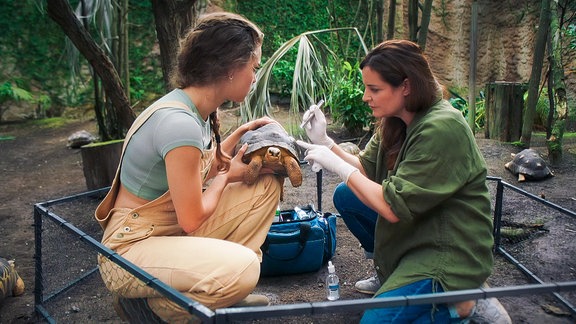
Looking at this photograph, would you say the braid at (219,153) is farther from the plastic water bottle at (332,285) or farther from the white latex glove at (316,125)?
the plastic water bottle at (332,285)

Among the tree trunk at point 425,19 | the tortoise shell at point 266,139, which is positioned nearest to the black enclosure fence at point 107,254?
the tortoise shell at point 266,139

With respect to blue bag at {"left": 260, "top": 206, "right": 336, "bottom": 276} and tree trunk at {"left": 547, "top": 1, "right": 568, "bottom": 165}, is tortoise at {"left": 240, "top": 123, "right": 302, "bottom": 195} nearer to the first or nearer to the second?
blue bag at {"left": 260, "top": 206, "right": 336, "bottom": 276}

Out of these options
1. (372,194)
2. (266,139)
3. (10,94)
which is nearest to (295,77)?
(266,139)

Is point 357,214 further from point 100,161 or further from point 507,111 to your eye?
point 507,111

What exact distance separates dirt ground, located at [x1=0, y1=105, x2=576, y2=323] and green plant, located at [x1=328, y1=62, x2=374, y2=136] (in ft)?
0.89

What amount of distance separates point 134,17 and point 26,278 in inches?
258

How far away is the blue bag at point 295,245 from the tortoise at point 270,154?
500 millimetres

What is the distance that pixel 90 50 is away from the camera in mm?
4199

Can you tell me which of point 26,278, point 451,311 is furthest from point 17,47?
point 451,311

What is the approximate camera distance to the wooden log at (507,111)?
5.88 m

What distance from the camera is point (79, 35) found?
409 cm

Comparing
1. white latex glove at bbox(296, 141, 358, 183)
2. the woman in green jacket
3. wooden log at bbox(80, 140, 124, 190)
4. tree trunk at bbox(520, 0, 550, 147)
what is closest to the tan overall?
white latex glove at bbox(296, 141, 358, 183)

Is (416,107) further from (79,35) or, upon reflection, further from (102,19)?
(102,19)

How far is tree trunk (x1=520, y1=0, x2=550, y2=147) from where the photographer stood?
201 inches
